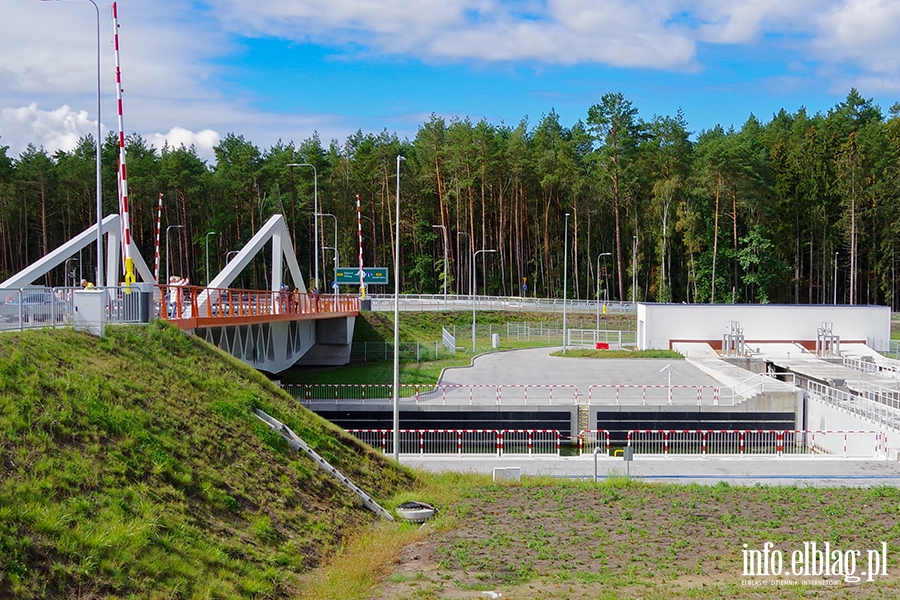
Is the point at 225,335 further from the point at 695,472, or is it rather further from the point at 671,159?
the point at 671,159

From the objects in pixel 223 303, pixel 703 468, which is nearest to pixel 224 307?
pixel 223 303

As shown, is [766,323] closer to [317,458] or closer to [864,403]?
[864,403]

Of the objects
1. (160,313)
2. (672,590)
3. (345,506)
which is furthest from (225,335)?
(672,590)

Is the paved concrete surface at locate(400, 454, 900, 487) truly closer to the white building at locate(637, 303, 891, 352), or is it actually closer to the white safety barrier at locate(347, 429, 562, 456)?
the white safety barrier at locate(347, 429, 562, 456)

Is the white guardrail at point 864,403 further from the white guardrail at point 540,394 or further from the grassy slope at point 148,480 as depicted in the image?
the grassy slope at point 148,480

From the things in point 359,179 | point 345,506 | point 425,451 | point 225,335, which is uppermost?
point 359,179
